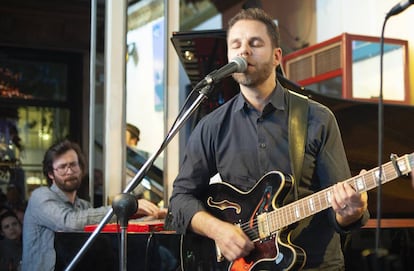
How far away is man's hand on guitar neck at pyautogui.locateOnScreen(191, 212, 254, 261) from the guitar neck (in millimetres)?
86

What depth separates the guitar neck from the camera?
7.23 ft

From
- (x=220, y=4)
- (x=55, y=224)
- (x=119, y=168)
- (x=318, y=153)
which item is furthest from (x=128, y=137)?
(x=220, y=4)

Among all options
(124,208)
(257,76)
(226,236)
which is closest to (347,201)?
(226,236)

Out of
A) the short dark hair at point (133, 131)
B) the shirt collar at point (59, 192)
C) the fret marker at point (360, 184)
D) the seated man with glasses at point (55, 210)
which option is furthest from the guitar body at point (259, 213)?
the short dark hair at point (133, 131)

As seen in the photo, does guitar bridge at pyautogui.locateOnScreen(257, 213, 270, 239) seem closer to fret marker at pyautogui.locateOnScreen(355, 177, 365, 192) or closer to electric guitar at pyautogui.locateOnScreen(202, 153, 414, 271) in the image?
electric guitar at pyautogui.locateOnScreen(202, 153, 414, 271)

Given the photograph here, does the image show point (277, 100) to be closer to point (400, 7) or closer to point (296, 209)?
point (296, 209)

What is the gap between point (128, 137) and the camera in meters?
5.26

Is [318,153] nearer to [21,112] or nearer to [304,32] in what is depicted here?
[304,32]

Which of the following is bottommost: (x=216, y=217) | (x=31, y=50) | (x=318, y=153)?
(x=216, y=217)

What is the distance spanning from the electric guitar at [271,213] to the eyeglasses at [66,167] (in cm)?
190

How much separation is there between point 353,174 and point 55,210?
6.03ft

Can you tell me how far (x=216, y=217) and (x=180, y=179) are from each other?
0.79 ft

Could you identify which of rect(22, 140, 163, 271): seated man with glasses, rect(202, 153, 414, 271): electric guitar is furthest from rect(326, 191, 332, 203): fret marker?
rect(22, 140, 163, 271): seated man with glasses

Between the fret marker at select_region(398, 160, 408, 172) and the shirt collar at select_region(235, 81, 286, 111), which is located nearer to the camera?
the fret marker at select_region(398, 160, 408, 172)
